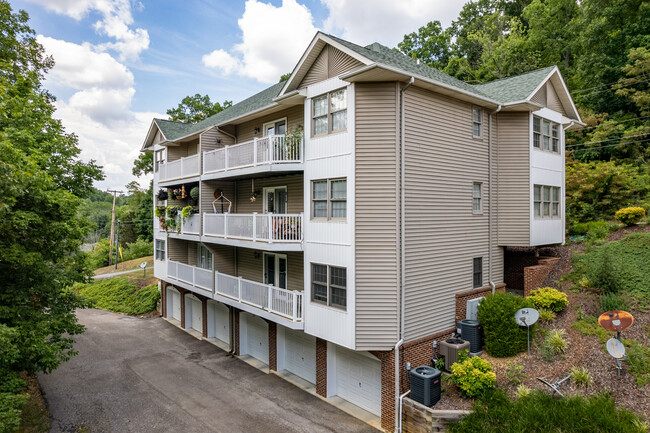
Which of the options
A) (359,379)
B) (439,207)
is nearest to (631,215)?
(439,207)

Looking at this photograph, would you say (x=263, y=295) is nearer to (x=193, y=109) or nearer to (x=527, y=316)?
(x=527, y=316)

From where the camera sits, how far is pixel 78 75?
21297mm

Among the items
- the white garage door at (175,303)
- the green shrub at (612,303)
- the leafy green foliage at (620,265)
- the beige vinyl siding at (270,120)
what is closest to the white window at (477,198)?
the leafy green foliage at (620,265)

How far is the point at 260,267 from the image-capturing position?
51.8ft

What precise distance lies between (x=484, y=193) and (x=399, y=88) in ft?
19.2

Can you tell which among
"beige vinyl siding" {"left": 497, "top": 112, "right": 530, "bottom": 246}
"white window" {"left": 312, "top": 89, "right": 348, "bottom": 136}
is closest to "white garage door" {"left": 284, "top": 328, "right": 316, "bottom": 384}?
"white window" {"left": 312, "top": 89, "right": 348, "bottom": 136}

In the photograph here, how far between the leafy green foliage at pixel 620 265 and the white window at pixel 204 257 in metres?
16.9

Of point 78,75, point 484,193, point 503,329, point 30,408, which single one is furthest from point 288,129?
point 78,75

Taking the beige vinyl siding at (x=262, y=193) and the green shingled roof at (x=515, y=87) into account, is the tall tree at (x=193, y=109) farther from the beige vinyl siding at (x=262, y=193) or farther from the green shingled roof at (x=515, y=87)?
the green shingled roof at (x=515, y=87)

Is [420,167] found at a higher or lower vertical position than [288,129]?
lower

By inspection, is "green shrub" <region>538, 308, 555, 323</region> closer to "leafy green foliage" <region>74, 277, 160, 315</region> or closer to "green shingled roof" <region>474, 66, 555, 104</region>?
"green shingled roof" <region>474, 66, 555, 104</region>

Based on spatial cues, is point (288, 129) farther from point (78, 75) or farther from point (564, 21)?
point (564, 21)

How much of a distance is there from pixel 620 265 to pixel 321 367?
11.9 meters

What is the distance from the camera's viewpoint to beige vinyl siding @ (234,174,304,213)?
1390 centimetres
